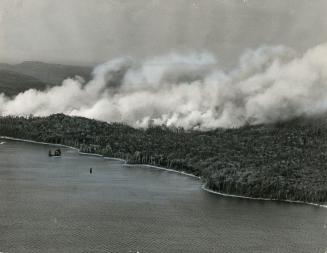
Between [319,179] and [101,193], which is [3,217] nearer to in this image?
[101,193]

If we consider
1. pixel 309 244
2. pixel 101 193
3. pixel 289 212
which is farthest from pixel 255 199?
pixel 309 244

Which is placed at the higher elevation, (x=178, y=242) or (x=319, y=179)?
(x=319, y=179)

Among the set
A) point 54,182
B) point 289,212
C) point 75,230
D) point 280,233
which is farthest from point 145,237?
point 54,182

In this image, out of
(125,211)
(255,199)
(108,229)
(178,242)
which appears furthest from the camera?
(255,199)

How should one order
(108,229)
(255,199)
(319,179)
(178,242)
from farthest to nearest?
(319,179), (255,199), (108,229), (178,242)

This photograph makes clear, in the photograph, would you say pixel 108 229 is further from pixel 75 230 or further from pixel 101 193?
pixel 101 193

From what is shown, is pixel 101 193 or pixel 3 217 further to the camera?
pixel 101 193
